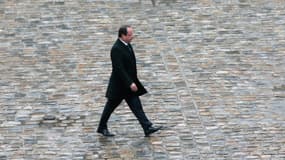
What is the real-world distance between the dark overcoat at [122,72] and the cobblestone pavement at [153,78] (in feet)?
2.76

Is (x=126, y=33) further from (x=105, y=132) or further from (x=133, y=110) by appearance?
(x=105, y=132)

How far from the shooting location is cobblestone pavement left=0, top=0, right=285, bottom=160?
1074 cm

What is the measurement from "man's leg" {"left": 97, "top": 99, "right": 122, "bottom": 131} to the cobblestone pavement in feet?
0.96

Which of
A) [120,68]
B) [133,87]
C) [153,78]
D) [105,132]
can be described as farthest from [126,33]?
[153,78]

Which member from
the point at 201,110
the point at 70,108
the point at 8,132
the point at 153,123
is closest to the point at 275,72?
the point at 201,110

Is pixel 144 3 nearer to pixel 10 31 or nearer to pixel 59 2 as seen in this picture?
pixel 59 2

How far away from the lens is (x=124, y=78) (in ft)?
33.6

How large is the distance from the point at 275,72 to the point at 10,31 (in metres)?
5.72

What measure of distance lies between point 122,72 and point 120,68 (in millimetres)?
67

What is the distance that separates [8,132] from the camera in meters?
11.1

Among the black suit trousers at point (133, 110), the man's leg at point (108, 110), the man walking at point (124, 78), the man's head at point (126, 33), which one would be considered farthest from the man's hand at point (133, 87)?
the man's head at point (126, 33)

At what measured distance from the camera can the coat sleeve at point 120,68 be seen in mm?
10227

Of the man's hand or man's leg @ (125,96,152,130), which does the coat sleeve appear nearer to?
the man's hand

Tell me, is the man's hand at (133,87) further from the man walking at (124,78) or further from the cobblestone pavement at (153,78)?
the cobblestone pavement at (153,78)
